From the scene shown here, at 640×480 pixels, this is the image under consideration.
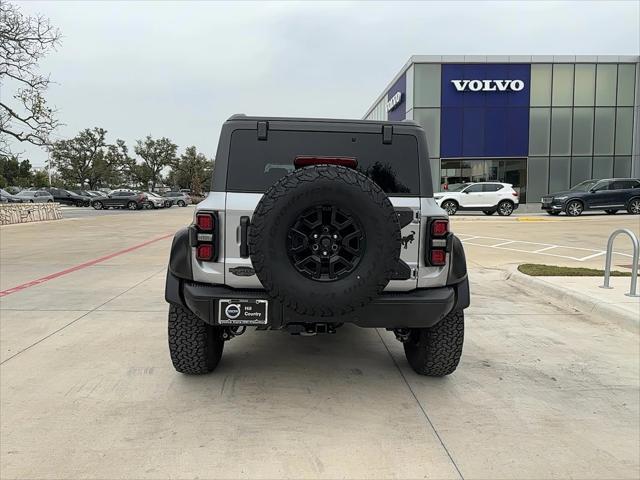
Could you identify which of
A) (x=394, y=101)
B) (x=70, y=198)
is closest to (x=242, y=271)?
(x=394, y=101)

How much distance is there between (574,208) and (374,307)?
2320cm

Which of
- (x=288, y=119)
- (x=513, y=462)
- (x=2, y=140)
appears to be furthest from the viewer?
(x=2, y=140)

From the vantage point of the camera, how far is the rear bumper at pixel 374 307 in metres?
3.30

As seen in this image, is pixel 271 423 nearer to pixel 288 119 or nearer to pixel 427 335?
pixel 427 335

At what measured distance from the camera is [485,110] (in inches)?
1160

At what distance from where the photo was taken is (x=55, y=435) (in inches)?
123

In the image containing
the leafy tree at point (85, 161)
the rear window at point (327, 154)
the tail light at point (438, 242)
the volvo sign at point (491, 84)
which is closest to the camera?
the tail light at point (438, 242)

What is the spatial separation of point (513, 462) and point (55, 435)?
2750 mm

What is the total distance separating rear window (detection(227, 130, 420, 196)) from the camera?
3598mm

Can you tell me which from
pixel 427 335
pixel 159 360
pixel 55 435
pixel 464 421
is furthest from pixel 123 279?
pixel 464 421

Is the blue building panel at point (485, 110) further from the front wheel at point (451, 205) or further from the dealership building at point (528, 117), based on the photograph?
the front wheel at point (451, 205)

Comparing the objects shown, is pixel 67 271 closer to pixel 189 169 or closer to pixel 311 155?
pixel 311 155

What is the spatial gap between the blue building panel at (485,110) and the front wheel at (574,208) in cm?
726

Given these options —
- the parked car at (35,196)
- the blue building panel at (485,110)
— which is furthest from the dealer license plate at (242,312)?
the parked car at (35,196)
